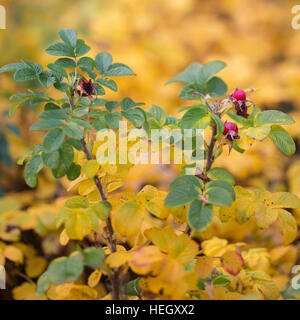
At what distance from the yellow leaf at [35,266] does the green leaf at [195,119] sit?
2.31 feet

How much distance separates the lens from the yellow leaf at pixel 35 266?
3.47 feet

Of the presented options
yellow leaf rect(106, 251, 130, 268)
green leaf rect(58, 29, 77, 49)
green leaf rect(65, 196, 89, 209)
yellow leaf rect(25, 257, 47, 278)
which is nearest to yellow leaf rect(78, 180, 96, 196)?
green leaf rect(65, 196, 89, 209)

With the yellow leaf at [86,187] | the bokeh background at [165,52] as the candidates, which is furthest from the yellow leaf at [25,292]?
the yellow leaf at [86,187]

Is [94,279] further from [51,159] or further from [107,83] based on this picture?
[107,83]

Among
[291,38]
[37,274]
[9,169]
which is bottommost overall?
[37,274]

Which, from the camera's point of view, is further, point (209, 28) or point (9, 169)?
point (209, 28)

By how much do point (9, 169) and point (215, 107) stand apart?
129 cm

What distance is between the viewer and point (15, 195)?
1.52 m

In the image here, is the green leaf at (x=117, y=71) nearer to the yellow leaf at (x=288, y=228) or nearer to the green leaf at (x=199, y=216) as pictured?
the green leaf at (x=199, y=216)

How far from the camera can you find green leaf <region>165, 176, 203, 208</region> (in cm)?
56

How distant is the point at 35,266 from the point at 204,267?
2.11 feet
